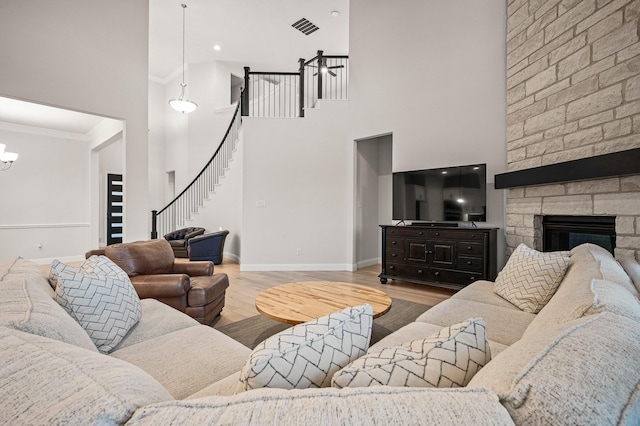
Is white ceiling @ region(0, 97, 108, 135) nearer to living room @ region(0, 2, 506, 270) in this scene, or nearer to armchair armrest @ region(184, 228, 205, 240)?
living room @ region(0, 2, 506, 270)

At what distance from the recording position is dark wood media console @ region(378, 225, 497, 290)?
11.8ft

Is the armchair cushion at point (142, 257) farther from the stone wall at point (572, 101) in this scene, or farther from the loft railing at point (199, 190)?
the loft railing at point (199, 190)

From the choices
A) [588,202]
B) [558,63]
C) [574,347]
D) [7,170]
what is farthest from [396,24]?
[7,170]

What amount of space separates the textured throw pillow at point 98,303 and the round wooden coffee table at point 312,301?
836 mm

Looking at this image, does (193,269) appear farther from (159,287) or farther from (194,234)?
(194,234)

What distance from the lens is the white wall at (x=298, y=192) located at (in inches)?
217

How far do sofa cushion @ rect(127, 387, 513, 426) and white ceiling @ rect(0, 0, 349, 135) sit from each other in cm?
572

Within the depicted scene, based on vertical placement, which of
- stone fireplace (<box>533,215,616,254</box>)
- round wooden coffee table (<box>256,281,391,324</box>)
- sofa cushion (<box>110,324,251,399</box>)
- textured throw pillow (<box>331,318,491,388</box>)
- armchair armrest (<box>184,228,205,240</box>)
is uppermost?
stone fireplace (<box>533,215,616,254</box>)

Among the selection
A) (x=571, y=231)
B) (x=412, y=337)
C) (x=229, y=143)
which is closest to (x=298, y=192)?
(x=229, y=143)

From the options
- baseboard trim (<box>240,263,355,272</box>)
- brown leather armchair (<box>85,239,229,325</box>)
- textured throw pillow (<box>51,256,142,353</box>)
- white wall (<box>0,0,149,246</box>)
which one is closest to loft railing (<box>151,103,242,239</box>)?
white wall (<box>0,0,149,246</box>)

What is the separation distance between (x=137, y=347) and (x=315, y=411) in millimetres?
1400

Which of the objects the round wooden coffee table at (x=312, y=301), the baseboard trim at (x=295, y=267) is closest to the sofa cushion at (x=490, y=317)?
the round wooden coffee table at (x=312, y=301)

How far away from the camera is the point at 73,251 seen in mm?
6266

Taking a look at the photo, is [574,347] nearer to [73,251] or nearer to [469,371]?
[469,371]
